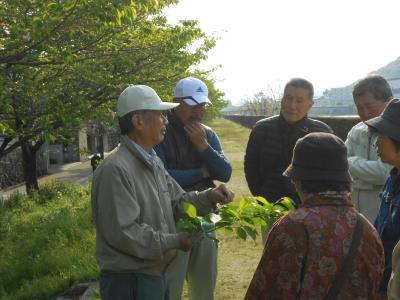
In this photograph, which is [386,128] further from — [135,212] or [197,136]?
[135,212]

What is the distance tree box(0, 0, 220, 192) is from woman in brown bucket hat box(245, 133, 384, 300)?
3.43 m

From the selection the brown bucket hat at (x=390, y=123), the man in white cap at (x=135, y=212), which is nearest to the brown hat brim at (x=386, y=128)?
the brown bucket hat at (x=390, y=123)

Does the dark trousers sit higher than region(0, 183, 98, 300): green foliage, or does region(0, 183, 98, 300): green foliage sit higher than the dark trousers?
the dark trousers

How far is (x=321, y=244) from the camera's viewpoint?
5.87 feet

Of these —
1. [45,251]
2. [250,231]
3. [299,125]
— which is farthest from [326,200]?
[45,251]

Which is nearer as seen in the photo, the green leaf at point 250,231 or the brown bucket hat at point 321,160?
the brown bucket hat at point 321,160

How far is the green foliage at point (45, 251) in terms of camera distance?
5.37 m

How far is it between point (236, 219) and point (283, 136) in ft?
4.28

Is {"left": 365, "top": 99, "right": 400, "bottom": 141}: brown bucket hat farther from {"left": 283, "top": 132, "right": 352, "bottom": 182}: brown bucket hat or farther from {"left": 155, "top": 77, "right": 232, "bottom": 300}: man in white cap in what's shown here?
{"left": 155, "top": 77, "right": 232, "bottom": 300}: man in white cap

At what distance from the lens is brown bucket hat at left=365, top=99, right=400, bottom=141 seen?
2.37 meters

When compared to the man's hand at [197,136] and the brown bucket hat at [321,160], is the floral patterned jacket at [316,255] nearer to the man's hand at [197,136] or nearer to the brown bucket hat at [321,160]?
the brown bucket hat at [321,160]

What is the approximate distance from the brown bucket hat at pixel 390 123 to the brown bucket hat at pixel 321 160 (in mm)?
597

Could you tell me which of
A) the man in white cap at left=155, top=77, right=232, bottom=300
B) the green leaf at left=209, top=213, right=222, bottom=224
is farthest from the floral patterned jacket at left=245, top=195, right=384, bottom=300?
the man in white cap at left=155, top=77, right=232, bottom=300

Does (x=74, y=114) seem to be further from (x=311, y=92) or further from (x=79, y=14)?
(x=311, y=92)
